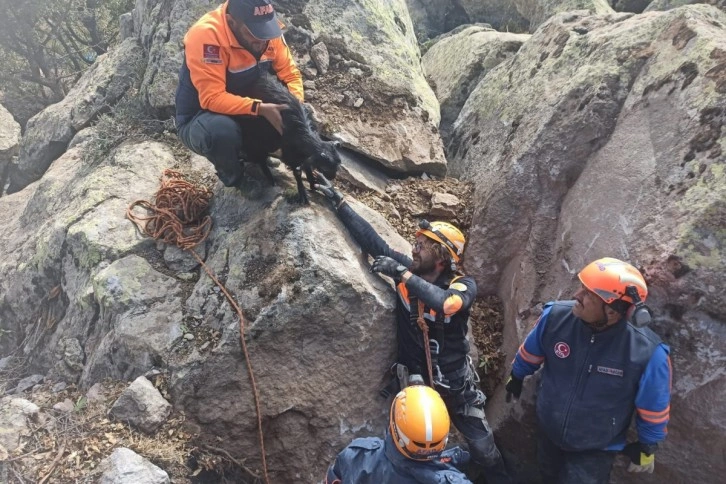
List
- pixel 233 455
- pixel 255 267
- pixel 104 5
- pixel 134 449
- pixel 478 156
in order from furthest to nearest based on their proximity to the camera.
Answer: pixel 104 5, pixel 478 156, pixel 255 267, pixel 233 455, pixel 134 449

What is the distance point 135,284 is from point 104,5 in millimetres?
17671

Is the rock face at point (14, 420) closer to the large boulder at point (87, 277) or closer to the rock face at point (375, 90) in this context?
the large boulder at point (87, 277)

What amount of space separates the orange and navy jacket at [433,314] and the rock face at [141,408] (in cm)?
254

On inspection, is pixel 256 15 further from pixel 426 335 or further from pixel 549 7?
pixel 549 7

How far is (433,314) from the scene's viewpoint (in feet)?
17.6

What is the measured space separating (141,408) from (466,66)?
8.55 meters

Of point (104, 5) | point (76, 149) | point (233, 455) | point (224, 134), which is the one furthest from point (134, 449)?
point (104, 5)

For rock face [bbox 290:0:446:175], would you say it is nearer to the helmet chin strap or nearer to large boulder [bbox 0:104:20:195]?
the helmet chin strap

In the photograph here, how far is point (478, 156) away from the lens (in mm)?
8117

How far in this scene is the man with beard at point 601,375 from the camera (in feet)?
14.5

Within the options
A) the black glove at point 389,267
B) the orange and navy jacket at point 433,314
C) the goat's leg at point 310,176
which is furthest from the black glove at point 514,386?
the goat's leg at point 310,176

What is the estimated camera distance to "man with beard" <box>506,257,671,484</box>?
4434 mm

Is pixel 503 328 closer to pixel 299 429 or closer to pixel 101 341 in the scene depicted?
pixel 299 429

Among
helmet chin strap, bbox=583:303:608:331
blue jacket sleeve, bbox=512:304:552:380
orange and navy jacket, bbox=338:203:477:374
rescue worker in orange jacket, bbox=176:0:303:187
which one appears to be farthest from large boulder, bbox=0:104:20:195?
helmet chin strap, bbox=583:303:608:331
